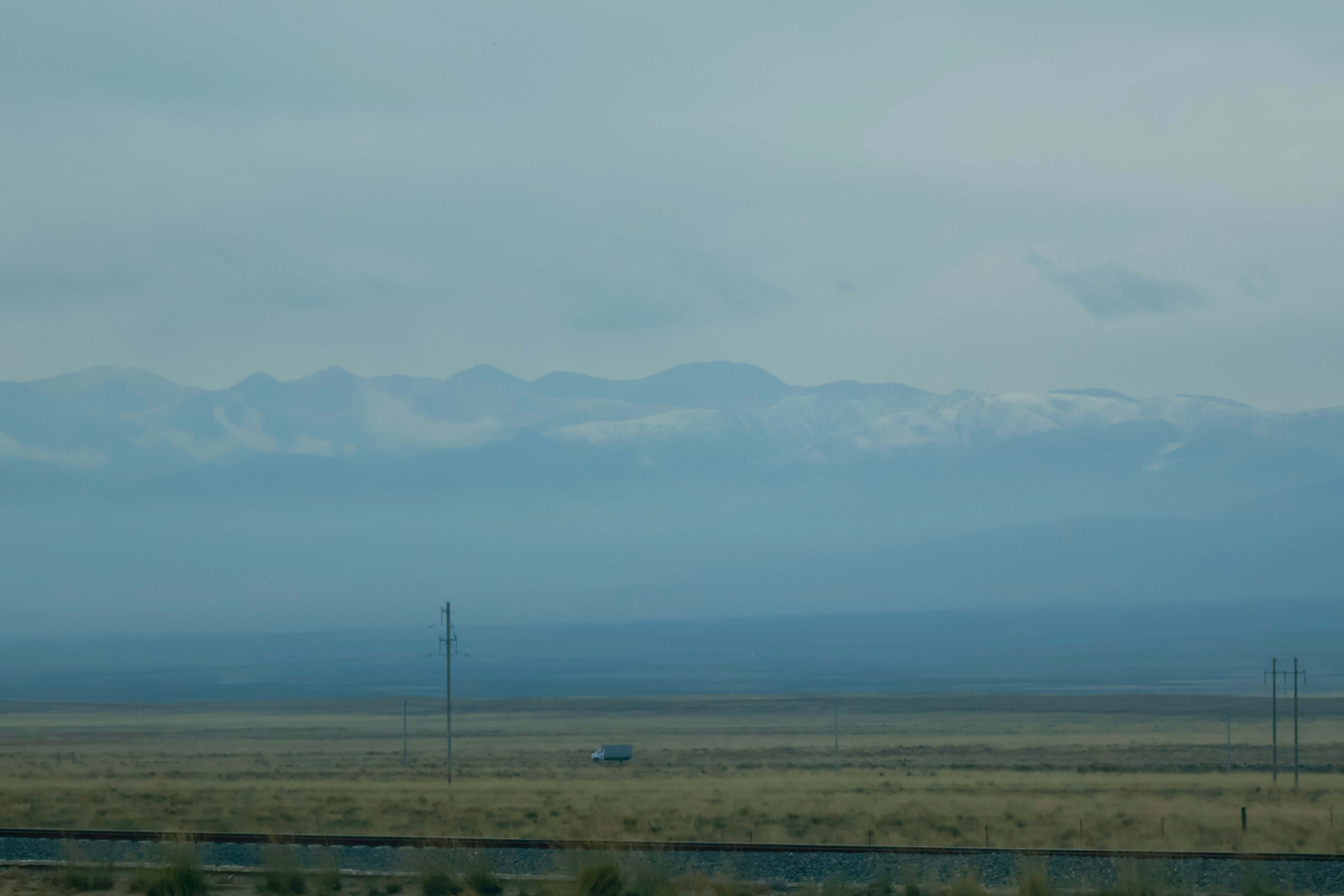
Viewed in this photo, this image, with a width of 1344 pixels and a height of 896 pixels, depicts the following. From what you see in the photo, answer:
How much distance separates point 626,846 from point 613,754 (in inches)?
1574

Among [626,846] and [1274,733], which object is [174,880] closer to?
[626,846]

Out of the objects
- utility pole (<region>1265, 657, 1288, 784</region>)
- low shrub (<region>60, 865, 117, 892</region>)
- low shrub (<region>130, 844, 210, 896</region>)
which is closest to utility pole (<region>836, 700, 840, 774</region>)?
utility pole (<region>1265, 657, 1288, 784</region>)

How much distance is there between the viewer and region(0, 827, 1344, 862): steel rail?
Answer: 16984 mm

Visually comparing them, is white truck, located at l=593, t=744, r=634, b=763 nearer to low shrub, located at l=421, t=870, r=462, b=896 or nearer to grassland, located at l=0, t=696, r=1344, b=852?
grassland, located at l=0, t=696, r=1344, b=852

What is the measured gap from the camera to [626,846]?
16.5m

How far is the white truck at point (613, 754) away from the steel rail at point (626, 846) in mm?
34724

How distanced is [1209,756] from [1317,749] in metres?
7.99

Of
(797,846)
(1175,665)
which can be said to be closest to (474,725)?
(797,846)

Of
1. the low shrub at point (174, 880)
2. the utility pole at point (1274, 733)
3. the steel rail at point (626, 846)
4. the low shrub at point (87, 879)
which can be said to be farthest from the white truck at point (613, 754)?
the low shrub at point (174, 880)

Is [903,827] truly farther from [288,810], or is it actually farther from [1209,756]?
[1209,756]

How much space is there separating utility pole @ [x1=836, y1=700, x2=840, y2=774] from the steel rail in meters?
25.0

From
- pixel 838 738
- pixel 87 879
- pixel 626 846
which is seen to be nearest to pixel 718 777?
pixel 626 846

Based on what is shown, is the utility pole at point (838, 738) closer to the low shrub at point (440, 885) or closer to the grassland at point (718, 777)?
the grassland at point (718, 777)

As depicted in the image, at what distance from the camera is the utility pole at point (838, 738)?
1923 inches
